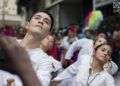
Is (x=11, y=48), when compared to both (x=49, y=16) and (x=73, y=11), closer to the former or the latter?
(x=49, y=16)

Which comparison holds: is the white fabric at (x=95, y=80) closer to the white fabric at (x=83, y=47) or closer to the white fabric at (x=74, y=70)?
the white fabric at (x=74, y=70)

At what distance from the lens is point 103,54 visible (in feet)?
14.9

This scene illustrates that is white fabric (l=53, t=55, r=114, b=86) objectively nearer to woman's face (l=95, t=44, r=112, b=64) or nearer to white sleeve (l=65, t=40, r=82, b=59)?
woman's face (l=95, t=44, r=112, b=64)

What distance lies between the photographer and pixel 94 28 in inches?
283

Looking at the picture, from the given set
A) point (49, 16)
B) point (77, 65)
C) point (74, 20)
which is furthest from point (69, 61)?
point (74, 20)

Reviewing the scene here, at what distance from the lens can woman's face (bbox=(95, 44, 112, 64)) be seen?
177 inches

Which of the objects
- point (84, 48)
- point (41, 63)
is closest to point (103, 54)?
point (41, 63)

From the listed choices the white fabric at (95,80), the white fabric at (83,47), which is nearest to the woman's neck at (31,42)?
the white fabric at (95,80)

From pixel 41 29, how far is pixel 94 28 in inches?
139

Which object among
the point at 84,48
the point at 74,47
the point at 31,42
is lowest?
the point at 74,47

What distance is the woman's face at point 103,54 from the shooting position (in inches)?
177

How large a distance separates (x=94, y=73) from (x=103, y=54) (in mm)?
248

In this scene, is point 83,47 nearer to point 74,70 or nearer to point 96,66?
point 74,70

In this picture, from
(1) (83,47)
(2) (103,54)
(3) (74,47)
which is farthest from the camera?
(3) (74,47)
